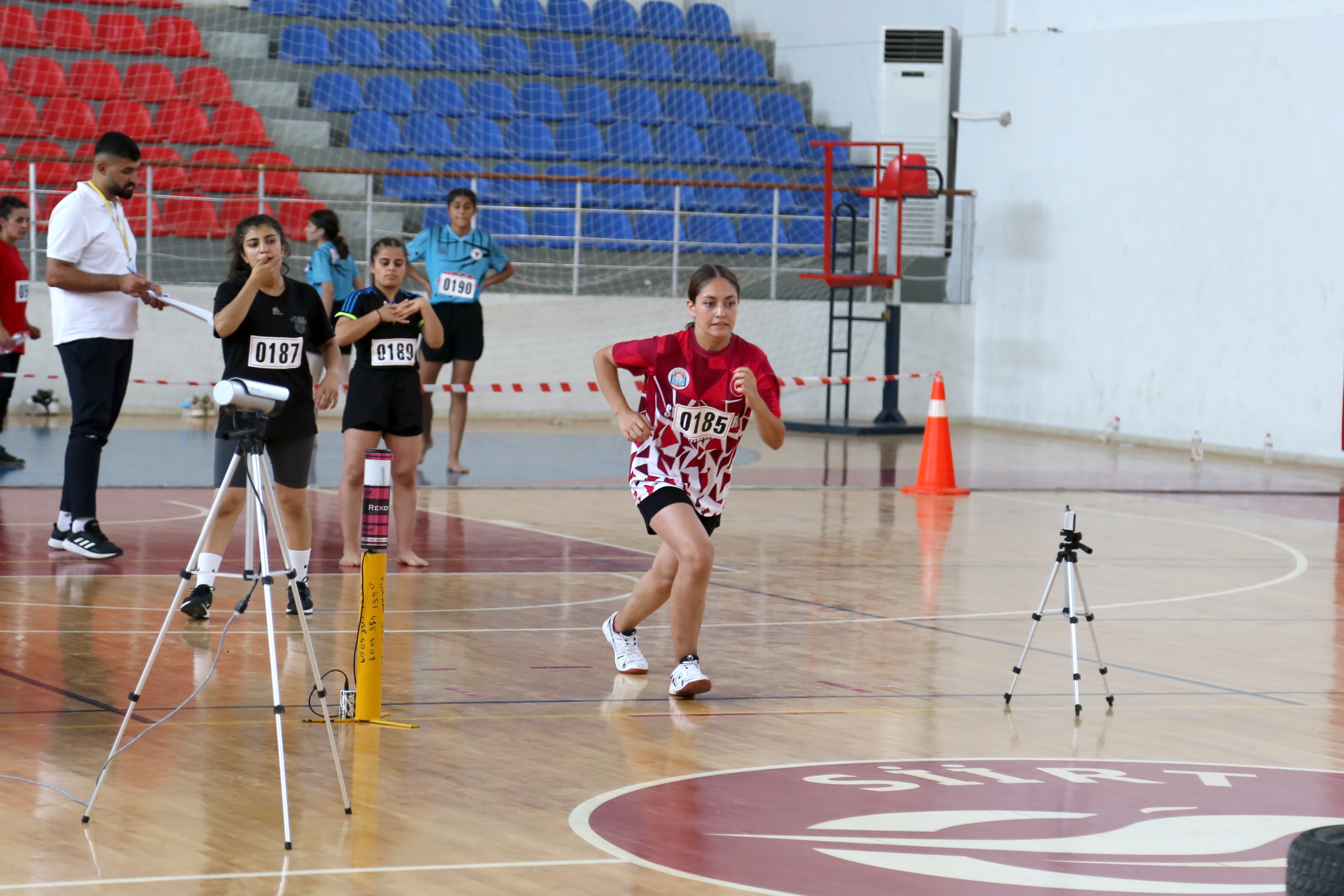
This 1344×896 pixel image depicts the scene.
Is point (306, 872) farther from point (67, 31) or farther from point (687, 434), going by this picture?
point (67, 31)

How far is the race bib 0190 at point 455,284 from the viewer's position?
13.5 metres

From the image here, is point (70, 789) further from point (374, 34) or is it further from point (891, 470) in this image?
point (374, 34)

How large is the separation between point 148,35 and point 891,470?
1221cm

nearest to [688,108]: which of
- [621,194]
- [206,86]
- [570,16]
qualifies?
[621,194]

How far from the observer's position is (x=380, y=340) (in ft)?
28.7

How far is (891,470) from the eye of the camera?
15477 millimetres

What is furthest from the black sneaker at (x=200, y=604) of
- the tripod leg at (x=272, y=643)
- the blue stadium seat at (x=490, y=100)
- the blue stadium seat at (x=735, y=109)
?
the blue stadium seat at (x=735, y=109)

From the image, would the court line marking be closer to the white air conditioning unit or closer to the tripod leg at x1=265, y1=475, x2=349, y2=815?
the tripod leg at x1=265, y1=475, x2=349, y2=815

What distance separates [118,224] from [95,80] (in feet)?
43.2

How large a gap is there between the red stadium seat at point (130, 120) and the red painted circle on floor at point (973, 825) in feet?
56.4

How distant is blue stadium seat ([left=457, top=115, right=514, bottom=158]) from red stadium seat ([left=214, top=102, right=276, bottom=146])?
2.55 m

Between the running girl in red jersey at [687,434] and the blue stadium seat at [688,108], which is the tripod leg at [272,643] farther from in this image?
the blue stadium seat at [688,108]

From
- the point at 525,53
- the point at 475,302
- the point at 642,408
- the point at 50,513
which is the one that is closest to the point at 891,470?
the point at 475,302

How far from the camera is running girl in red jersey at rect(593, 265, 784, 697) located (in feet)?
20.9
